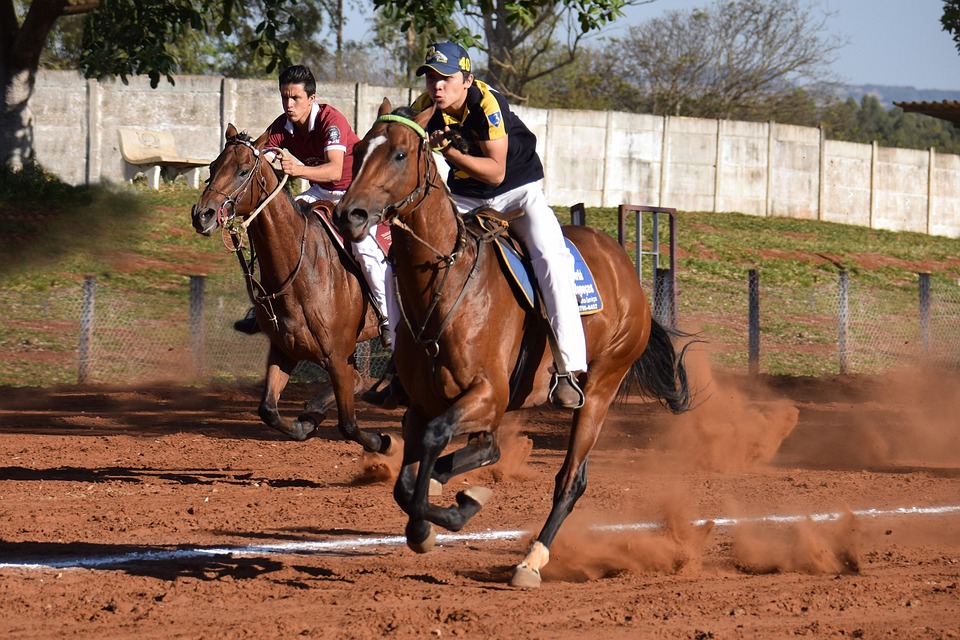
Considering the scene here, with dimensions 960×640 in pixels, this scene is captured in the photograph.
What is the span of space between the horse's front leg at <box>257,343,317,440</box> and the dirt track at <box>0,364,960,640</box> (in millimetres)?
510

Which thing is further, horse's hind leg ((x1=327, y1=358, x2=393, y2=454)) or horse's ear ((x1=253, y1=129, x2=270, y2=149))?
horse's hind leg ((x1=327, y1=358, x2=393, y2=454))

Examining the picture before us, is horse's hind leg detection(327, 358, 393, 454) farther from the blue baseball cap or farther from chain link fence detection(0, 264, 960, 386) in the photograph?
chain link fence detection(0, 264, 960, 386)

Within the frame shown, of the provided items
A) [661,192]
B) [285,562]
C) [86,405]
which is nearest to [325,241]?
[285,562]

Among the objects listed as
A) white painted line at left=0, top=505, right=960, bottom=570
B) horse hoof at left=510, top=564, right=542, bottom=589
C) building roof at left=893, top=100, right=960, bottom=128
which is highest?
building roof at left=893, top=100, right=960, bottom=128

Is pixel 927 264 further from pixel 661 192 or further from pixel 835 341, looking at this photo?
pixel 835 341

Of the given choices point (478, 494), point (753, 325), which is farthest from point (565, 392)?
point (753, 325)

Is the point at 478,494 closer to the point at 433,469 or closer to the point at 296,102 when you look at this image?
the point at 433,469

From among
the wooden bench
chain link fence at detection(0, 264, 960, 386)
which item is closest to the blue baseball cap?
chain link fence at detection(0, 264, 960, 386)

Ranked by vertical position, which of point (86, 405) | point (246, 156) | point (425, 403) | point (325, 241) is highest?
point (246, 156)

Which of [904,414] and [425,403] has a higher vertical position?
[425,403]

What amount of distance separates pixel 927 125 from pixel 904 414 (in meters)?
90.0

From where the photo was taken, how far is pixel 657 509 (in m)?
8.24

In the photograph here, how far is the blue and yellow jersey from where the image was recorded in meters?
6.17

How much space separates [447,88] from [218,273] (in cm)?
1602
